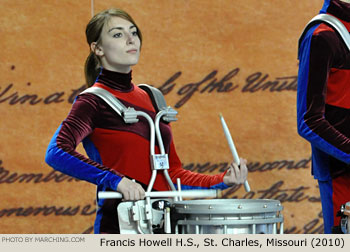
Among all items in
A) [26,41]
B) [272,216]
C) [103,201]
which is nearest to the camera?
[272,216]

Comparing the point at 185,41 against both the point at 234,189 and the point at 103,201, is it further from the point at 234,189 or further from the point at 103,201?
the point at 103,201

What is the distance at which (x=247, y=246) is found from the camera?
66.9 inches

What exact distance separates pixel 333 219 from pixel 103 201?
0.75m

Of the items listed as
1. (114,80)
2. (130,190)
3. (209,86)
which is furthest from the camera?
(209,86)

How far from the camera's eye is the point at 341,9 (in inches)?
92.4

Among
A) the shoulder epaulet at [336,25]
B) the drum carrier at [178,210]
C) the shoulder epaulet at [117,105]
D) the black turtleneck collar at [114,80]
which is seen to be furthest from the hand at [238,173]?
the shoulder epaulet at [336,25]

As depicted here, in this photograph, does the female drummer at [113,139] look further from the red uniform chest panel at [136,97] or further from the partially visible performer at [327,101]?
the partially visible performer at [327,101]

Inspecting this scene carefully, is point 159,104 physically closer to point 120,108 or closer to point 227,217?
point 120,108

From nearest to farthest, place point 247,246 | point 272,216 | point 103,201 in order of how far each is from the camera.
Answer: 1. point 247,246
2. point 272,216
3. point 103,201

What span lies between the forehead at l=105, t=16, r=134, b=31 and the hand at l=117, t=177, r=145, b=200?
554 mm

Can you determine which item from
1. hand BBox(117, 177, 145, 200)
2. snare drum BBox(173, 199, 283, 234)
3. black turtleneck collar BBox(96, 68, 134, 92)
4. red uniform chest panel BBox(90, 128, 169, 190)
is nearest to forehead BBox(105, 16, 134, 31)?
black turtleneck collar BBox(96, 68, 134, 92)

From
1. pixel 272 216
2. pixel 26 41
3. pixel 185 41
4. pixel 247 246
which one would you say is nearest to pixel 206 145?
pixel 185 41

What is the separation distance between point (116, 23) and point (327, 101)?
0.74m

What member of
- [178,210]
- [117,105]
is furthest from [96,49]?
[178,210]
